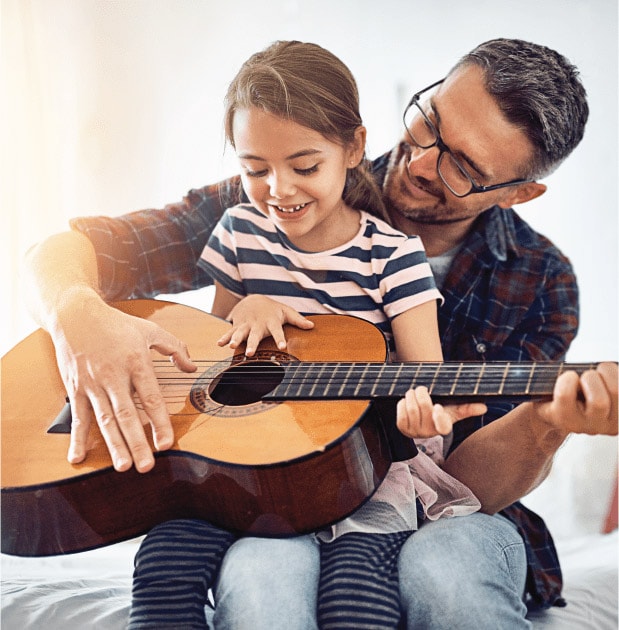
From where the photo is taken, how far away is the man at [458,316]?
2.17 ft

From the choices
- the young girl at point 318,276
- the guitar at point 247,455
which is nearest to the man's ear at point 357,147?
the young girl at point 318,276

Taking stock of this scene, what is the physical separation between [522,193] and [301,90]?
1.02ft

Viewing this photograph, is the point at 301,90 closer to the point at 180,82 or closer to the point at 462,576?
the point at 180,82

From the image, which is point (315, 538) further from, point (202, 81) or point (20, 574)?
point (202, 81)

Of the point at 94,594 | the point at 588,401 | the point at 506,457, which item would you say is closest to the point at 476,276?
the point at 506,457

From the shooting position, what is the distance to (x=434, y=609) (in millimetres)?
657

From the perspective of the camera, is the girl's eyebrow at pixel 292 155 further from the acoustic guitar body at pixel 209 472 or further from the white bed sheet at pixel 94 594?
the white bed sheet at pixel 94 594

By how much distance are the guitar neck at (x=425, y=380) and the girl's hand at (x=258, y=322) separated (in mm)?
53

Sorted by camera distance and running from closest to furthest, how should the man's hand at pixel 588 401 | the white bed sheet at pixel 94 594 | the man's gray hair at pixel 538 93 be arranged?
the man's hand at pixel 588 401
the white bed sheet at pixel 94 594
the man's gray hair at pixel 538 93

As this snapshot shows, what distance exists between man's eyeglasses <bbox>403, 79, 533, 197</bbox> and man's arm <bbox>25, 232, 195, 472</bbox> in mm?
371

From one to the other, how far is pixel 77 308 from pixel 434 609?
0.49 metres

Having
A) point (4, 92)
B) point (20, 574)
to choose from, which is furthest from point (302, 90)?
point (20, 574)

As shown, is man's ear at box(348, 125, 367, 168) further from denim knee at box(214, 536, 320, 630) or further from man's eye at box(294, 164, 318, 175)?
denim knee at box(214, 536, 320, 630)

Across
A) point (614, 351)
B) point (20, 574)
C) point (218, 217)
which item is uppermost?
point (218, 217)
